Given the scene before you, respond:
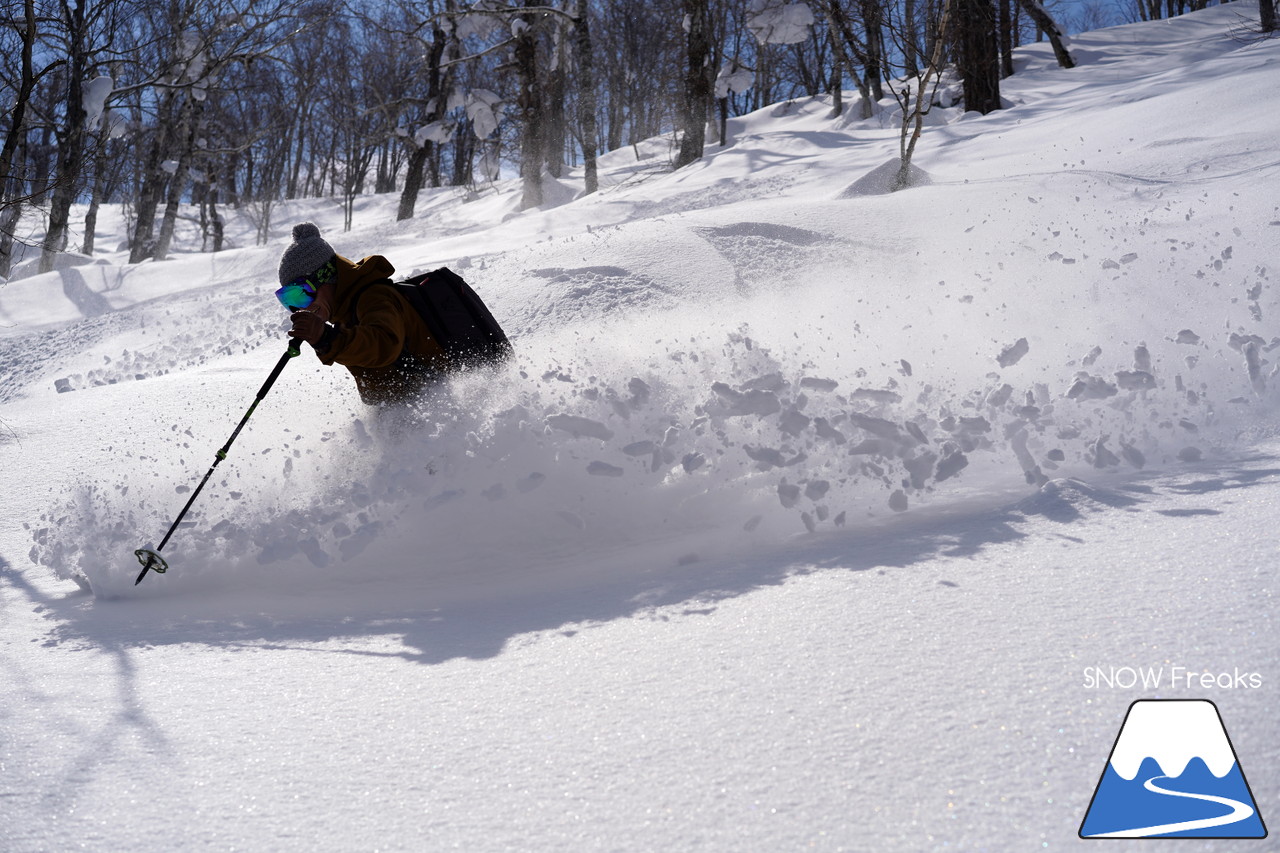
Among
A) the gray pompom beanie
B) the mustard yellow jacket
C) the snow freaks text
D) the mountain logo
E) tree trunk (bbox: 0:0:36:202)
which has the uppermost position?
tree trunk (bbox: 0:0:36:202)

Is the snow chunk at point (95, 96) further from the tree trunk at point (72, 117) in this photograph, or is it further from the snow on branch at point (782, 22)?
the snow on branch at point (782, 22)

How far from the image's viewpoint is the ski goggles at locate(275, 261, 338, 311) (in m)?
3.57

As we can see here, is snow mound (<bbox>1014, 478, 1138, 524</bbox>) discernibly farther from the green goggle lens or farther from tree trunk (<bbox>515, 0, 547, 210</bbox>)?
tree trunk (<bbox>515, 0, 547, 210</bbox>)

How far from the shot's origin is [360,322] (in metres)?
3.63

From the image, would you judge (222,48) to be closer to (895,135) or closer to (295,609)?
(895,135)

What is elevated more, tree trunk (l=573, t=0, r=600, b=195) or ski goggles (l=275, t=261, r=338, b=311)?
tree trunk (l=573, t=0, r=600, b=195)

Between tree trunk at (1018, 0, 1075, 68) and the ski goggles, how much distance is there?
65.4ft

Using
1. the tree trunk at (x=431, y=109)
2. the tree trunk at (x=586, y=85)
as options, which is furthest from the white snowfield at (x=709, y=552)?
the tree trunk at (x=431, y=109)

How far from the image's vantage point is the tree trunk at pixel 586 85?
17.0 meters

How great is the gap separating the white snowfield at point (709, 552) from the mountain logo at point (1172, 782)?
0.11 ft

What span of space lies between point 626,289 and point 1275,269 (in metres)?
4.07

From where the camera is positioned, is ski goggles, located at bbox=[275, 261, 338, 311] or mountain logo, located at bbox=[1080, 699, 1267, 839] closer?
mountain logo, located at bbox=[1080, 699, 1267, 839]

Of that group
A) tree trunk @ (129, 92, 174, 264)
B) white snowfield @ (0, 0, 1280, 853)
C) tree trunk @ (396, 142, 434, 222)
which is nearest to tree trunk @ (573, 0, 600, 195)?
tree trunk @ (396, 142, 434, 222)

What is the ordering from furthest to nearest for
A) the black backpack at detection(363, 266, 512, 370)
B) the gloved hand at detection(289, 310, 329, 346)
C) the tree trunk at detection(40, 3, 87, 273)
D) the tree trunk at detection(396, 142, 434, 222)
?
the tree trunk at detection(396, 142, 434, 222) → the tree trunk at detection(40, 3, 87, 273) → the black backpack at detection(363, 266, 512, 370) → the gloved hand at detection(289, 310, 329, 346)
